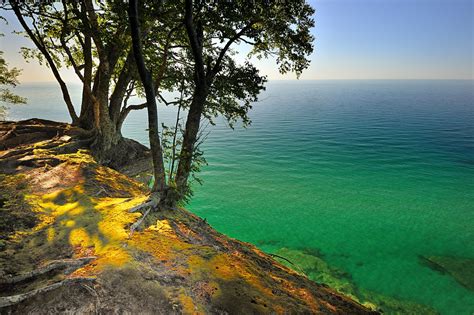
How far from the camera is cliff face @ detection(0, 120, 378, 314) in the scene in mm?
5004

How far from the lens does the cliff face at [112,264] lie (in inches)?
197

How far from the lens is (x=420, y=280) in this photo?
808 inches

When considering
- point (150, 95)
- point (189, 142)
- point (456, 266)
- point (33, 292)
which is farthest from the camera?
point (456, 266)

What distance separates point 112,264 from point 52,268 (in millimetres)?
1156

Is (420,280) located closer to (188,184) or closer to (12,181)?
(188,184)

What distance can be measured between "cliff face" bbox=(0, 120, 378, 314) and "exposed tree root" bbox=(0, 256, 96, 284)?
0.06ft

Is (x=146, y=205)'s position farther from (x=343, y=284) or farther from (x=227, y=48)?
(x=343, y=284)

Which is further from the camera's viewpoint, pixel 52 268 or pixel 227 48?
pixel 227 48

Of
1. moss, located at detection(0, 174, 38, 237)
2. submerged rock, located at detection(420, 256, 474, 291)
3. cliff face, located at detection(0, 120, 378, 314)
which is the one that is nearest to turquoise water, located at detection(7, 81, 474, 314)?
submerged rock, located at detection(420, 256, 474, 291)

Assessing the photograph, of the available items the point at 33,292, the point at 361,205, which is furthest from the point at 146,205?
the point at 361,205

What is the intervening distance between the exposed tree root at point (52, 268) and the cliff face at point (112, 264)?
2 centimetres

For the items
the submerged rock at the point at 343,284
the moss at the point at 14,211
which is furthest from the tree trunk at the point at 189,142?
the submerged rock at the point at 343,284

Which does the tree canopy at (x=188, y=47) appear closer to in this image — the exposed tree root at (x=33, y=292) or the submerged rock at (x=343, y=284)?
the exposed tree root at (x=33, y=292)

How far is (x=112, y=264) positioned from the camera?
18.9 ft
